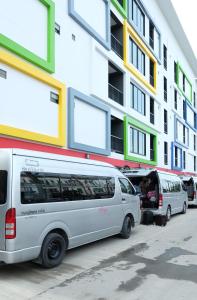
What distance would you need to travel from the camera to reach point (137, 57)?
1056 inches

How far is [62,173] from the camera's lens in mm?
8578

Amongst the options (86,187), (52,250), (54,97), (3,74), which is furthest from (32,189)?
(54,97)

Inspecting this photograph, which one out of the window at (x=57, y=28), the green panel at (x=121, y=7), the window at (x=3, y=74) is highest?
the green panel at (x=121, y=7)

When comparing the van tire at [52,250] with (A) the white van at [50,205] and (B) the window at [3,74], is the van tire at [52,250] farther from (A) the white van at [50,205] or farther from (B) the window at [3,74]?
(B) the window at [3,74]

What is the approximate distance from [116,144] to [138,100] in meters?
A: 5.38

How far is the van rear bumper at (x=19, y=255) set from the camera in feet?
22.4

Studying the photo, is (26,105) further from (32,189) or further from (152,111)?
(152,111)

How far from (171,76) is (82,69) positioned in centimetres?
Result: 2124

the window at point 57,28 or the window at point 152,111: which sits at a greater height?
the window at point 57,28

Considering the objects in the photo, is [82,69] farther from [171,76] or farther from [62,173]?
[171,76]

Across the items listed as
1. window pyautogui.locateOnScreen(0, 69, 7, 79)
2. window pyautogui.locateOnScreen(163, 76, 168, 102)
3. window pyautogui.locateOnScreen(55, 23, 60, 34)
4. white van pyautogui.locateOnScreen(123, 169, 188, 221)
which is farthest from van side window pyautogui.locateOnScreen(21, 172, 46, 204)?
window pyautogui.locateOnScreen(163, 76, 168, 102)

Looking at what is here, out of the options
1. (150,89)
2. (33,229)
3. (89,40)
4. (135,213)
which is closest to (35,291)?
(33,229)

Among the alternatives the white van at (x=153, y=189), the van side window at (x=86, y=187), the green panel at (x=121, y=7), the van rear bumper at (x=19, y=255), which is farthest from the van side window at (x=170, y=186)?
the green panel at (x=121, y=7)

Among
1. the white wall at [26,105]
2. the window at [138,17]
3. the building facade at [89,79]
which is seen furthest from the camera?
the window at [138,17]
